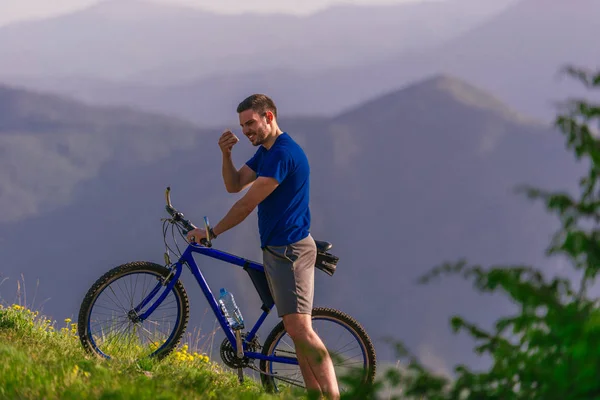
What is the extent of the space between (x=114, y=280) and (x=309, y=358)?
5.19 feet

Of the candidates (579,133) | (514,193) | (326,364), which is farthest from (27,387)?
(579,133)

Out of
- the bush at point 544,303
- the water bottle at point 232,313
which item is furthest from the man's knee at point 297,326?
the bush at point 544,303

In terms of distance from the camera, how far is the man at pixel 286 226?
5.25 metres

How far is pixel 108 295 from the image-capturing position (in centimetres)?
588

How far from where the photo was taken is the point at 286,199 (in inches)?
208

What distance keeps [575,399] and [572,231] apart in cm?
57

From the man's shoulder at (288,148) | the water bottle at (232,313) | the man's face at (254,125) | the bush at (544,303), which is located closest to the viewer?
the bush at (544,303)

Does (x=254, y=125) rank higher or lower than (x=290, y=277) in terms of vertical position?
higher

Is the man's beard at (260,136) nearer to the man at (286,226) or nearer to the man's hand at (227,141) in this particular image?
the man at (286,226)

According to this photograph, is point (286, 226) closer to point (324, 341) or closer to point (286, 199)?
point (286, 199)

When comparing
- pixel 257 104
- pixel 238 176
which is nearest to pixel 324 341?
pixel 238 176

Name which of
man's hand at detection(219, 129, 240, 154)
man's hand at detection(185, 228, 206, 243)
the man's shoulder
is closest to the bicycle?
man's hand at detection(185, 228, 206, 243)

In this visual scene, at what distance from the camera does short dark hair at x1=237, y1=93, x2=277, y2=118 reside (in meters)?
5.29

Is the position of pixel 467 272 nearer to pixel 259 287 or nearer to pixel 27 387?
pixel 27 387
